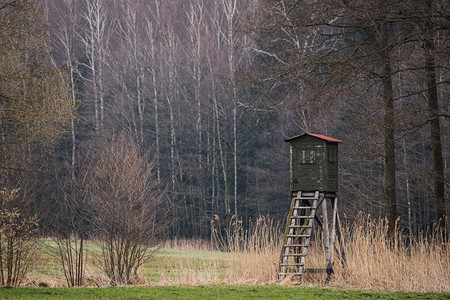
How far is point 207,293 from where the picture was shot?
10.1 meters

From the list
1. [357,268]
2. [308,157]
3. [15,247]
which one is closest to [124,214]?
[15,247]

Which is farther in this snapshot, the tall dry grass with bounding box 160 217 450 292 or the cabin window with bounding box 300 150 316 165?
the cabin window with bounding box 300 150 316 165

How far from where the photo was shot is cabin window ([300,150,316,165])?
1270 cm

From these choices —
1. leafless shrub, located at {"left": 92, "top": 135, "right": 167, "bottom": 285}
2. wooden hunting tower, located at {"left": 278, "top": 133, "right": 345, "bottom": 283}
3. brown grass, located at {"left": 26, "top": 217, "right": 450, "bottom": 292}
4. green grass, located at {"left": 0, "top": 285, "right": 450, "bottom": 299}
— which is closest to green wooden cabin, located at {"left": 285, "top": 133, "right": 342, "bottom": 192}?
wooden hunting tower, located at {"left": 278, "top": 133, "right": 345, "bottom": 283}

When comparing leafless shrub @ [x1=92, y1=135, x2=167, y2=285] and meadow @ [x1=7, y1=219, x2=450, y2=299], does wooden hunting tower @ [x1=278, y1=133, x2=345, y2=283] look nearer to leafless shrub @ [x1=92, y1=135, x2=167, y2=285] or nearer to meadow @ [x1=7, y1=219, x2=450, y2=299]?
meadow @ [x1=7, y1=219, x2=450, y2=299]

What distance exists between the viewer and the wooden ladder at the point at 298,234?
12.2m

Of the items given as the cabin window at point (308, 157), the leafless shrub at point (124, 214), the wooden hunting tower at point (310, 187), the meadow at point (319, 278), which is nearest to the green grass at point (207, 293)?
the meadow at point (319, 278)

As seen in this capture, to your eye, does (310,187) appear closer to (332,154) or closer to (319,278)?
(332,154)

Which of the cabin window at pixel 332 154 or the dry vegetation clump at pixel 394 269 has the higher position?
the cabin window at pixel 332 154

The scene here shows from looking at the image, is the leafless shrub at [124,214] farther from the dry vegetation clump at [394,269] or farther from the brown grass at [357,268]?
the dry vegetation clump at [394,269]

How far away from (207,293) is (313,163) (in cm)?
389

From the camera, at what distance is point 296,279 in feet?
40.1

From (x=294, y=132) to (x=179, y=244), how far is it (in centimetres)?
729

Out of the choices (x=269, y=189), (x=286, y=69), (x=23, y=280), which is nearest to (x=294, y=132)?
(x=269, y=189)
